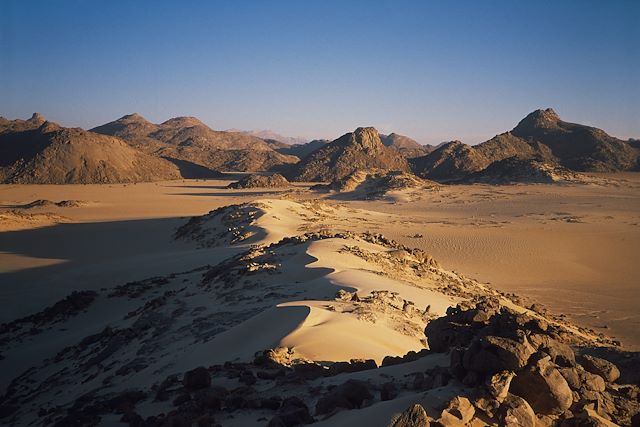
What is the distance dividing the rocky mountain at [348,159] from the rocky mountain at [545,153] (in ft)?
16.6

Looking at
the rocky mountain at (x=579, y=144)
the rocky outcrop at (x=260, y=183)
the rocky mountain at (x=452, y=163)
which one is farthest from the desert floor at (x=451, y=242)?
the rocky mountain at (x=452, y=163)

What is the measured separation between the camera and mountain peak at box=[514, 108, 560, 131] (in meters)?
76.8

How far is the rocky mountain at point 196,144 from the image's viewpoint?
3110 inches

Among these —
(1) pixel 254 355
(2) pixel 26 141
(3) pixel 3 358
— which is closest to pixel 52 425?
(1) pixel 254 355

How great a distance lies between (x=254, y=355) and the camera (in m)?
5.81

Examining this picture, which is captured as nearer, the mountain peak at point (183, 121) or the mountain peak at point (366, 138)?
the mountain peak at point (366, 138)

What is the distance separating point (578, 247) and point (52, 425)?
→ 1952 centimetres

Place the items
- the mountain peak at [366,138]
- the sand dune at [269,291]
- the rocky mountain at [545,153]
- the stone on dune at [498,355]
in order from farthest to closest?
the mountain peak at [366,138], the rocky mountain at [545,153], the sand dune at [269,291], the stone on dune at [498,355]

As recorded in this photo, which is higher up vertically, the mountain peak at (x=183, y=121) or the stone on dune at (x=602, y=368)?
the mountain peak at (x=183, y=121)

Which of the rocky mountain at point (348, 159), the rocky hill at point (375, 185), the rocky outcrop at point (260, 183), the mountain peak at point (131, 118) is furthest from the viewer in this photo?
the mountain peak at point (131, 118)

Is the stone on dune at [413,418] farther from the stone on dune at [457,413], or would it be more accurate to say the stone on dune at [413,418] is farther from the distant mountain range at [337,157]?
the distant mountain range at [337,157]

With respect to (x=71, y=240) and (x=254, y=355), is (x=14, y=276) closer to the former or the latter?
(x=71, y=240)

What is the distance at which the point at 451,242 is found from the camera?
20016mm

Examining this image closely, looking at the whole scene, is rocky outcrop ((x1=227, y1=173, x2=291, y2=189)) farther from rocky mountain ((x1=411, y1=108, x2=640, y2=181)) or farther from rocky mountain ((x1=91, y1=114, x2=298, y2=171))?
rocky mountain ((x1=91, y1=114, x2=298, y2=171))
